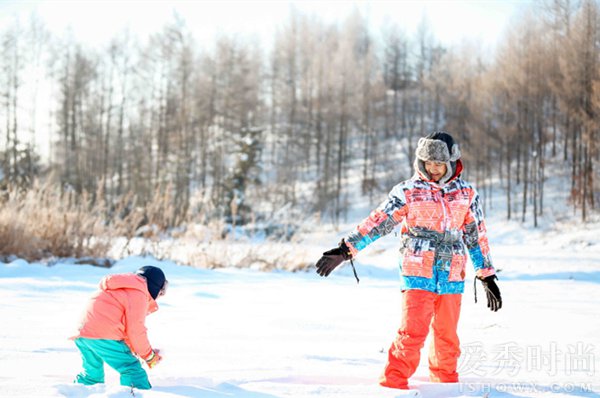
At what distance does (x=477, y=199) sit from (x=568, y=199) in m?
23.2

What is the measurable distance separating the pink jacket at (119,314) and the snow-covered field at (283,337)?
26 centimetres

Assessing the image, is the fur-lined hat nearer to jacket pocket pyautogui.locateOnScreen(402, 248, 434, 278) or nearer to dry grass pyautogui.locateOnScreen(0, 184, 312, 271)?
jacket pocket pyautogui.locateOnScreen(402, 248, 434, 278)

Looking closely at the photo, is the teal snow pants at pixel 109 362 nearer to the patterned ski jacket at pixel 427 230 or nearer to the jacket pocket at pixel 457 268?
the patterned ski jacket at pixel 427 230

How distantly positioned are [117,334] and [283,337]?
5.58ft

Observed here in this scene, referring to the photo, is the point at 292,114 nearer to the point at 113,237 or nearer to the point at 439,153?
the point at 113,237

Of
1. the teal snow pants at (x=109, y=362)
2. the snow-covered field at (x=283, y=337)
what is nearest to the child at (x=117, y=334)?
the teal snow pants at (x=109, y=362)

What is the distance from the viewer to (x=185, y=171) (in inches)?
1118

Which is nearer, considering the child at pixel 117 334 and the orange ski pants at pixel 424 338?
the child at pixel 117 334

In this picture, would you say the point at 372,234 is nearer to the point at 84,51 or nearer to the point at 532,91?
the point at 532,91

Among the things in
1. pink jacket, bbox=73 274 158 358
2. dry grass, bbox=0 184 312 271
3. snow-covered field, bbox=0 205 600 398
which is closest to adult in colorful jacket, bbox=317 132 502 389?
snow-covered field, bbox=0 205 600 398

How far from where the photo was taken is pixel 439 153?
306 centimetres

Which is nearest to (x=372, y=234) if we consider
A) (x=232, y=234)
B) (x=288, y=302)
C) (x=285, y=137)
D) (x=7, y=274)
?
(x=288, y=302)

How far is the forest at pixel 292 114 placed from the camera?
2325 centimetres

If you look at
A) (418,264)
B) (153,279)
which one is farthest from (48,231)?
(418,264)
